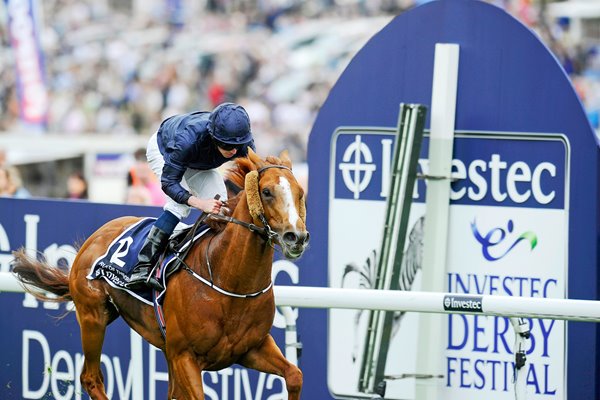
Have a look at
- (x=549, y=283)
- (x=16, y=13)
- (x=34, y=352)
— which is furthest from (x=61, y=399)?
(x=16, y=13)

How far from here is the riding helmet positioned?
571 cm

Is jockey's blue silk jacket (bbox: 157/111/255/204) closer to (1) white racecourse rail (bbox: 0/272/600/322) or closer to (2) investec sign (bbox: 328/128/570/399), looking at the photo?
(1) white racecourse rail (bbox: 0/272/600/322)

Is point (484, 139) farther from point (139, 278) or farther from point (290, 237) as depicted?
point (139, 278)

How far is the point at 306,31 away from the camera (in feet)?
75.2

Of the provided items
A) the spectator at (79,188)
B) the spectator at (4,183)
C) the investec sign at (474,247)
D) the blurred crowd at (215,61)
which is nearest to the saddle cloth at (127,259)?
the investec sign at (474,247)

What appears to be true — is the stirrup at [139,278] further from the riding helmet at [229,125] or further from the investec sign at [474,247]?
the investec sign at [474,247]

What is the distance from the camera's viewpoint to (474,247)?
6.63 m

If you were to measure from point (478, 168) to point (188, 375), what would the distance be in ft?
6.20

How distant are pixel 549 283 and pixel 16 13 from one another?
1009 centimetres

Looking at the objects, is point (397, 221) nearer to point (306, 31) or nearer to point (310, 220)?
point (310, 220)

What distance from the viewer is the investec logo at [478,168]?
6406mm

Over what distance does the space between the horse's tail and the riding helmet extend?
1.67 m

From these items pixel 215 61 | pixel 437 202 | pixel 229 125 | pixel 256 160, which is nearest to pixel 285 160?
pixel 256 160

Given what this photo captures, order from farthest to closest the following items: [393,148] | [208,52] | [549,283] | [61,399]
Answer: [208,52], [61,399], [393,148], [549,283]
